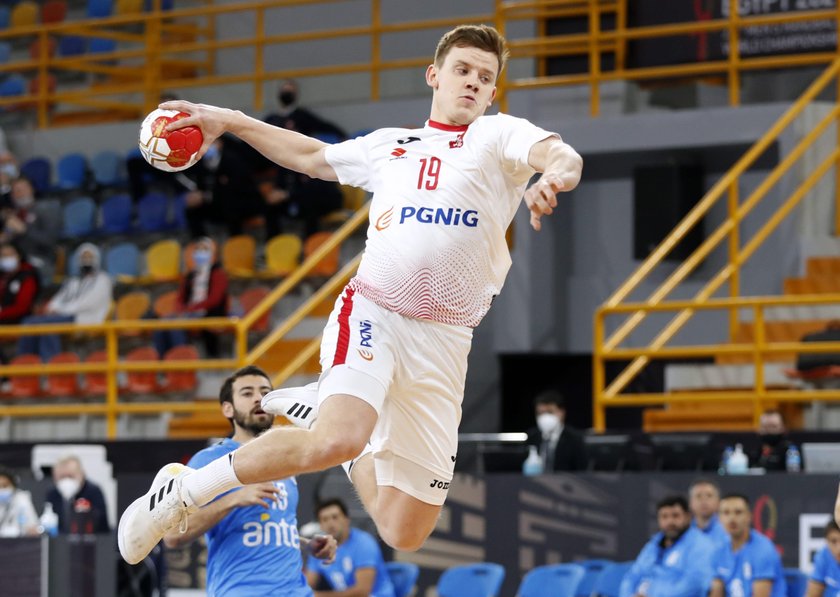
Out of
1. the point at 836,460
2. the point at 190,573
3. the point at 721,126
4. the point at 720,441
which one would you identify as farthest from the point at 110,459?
the point at 721,126

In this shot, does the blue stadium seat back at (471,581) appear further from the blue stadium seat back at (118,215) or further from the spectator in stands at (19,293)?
the blue stadium seat back at (118,215)

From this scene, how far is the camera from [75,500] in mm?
13180

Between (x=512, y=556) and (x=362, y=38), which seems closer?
(x=512, y=556)

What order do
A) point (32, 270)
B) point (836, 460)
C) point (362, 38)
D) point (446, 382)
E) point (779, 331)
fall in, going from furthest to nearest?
point (362, 38) → point (32, 270) → point (779, 331) → point (836, 460) → point (446, 382)

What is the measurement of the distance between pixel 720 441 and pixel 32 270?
896 centimetres

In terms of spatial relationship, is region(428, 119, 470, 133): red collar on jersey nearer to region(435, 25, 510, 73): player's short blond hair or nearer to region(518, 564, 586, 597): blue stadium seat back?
region(435, 25, 510, 73): player's short blond hair

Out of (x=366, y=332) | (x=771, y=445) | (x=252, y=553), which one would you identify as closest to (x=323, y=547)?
(x=252, y=553)

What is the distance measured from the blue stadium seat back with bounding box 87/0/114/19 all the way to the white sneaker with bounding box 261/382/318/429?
16774 millimetres

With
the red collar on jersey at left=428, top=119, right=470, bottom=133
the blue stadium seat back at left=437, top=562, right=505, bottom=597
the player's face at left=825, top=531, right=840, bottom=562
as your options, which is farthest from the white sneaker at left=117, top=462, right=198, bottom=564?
the player's face at left=825, top=531, right=840, bottom=562

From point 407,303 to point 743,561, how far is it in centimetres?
540

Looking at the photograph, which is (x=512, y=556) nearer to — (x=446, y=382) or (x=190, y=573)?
(x=190, y=573)

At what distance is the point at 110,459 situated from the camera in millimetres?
13961

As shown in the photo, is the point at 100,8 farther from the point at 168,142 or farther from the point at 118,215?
the point at 168,142

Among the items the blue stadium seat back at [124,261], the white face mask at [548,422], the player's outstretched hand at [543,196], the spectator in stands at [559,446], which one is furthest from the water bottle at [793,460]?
the blue stadium seat back at [124,261]
